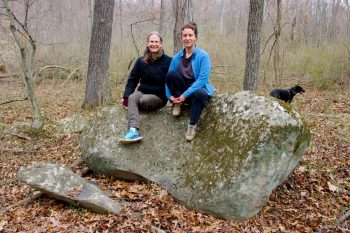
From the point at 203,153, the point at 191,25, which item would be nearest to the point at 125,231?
the point at 203,153

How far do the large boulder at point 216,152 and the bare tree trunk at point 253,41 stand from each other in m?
3.66

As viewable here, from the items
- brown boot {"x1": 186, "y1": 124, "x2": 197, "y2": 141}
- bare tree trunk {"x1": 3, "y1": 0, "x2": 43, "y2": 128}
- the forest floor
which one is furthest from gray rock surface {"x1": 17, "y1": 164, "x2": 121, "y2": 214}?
bare tree trunk {"x1": 3, "y1": 0, "x2": 43, "y2": 128}

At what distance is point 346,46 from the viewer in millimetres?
11727

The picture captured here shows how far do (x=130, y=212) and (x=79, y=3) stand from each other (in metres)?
23.3

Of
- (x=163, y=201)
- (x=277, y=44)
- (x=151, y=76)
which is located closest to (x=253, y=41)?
(x=277, y=44)

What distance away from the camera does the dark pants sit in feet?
14.5

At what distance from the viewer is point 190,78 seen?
456 cm

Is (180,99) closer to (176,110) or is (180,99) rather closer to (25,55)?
(176,110)

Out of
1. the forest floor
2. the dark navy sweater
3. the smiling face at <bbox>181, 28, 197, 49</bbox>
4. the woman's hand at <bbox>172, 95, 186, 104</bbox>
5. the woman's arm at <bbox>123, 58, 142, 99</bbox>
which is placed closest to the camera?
the forest floor

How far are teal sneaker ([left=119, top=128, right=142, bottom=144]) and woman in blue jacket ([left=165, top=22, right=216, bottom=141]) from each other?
71 centimetres

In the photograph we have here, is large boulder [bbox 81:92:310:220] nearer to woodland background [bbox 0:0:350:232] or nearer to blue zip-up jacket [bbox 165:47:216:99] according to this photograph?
woodland background [bbox 0:0:350:232]

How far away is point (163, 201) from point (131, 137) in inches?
40.9

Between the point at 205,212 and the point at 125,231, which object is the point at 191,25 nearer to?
the point at 205,212

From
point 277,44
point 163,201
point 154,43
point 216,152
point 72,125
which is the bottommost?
point 163,201
